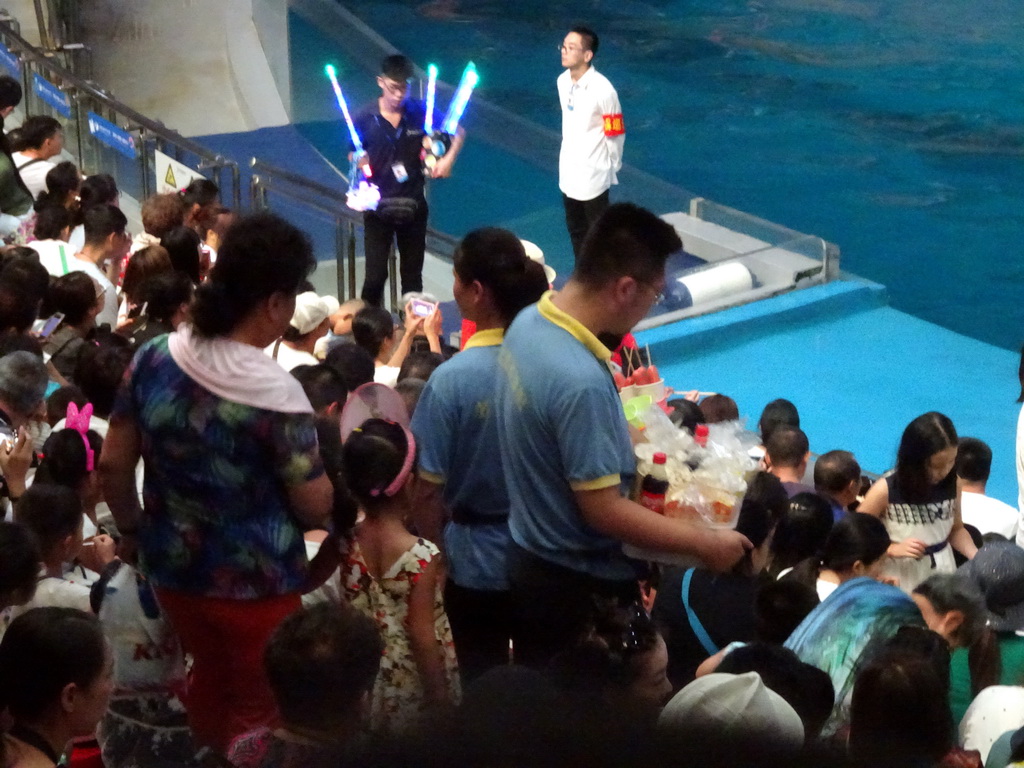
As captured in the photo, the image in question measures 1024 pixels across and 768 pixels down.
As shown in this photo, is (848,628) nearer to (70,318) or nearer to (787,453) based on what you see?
(787,453)

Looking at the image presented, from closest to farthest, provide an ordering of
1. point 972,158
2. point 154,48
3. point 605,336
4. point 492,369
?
point 605,336 → point 492,369 → point 154,48 → point 972,158

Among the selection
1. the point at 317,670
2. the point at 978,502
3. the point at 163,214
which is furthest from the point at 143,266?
the point at 978,502

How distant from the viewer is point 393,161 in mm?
6164

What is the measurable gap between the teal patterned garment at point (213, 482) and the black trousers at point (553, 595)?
445 millimetres

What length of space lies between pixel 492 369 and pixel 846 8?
712 inches

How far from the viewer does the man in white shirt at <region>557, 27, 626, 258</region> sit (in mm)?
6969

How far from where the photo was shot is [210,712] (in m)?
2.49

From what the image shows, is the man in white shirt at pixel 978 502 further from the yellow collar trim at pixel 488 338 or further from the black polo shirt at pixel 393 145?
the black polo shirt at pixel 393 145

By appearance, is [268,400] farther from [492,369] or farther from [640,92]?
[640,92]

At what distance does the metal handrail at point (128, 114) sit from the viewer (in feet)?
21.8

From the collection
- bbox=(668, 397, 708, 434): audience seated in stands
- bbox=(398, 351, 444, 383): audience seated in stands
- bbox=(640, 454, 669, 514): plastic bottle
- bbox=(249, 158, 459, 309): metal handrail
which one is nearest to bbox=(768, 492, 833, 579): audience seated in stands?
bbox=(668, 397, 708, 434): audience seated in stands

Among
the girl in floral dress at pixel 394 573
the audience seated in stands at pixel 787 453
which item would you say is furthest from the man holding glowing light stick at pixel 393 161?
the girl in floral dress at pixel 394 573

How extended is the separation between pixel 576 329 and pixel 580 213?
16.7ft

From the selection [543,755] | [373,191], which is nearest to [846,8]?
[373,191]
